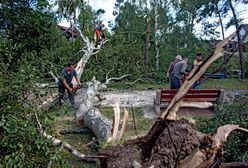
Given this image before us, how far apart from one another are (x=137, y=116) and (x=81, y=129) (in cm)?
196

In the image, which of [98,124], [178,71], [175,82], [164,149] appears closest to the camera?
[164,149]

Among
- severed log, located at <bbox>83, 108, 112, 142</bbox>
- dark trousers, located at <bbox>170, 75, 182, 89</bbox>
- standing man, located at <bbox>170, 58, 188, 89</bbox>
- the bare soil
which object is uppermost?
standing man, located at <bbox>170, 58, 188, 89</bbox>

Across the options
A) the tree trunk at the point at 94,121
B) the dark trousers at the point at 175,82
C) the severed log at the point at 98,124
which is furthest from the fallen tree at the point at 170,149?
the dark trousers at the point at 175,82

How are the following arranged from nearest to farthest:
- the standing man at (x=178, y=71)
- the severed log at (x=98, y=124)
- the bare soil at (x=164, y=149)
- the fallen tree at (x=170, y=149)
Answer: the fallen tree at (x=170, y=149)
the bare soil at (x=164, y=149)
the severed log at (x=98, y=124)
the standing man at (x=178, y=71)

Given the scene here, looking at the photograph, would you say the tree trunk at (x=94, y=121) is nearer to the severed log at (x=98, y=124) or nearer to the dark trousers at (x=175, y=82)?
the severed log at (x=98, y=124)

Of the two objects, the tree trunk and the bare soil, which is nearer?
the bare soil

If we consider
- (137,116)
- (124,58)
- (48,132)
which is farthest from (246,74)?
(48,132)

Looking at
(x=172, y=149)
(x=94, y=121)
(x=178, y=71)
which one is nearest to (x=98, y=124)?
(x=94, y=121)

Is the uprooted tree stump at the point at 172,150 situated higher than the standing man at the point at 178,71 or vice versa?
the standing man at the point at 178,71

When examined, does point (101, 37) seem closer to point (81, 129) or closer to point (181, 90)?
point (81, 129)

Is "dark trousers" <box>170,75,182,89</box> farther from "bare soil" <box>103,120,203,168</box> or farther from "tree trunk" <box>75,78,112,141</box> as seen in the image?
"bare soil" <box>103,120,203,168</box>

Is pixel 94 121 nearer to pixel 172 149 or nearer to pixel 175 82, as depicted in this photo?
pixel 175 82

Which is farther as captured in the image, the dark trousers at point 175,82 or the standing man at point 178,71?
the dark trousers at point 175,82

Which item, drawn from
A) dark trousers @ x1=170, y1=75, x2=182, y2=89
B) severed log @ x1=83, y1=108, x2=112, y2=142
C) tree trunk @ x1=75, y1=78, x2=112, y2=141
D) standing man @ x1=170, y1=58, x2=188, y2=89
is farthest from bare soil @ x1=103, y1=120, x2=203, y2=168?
dark trousers @ x1=170, y1=75, x2=182, y2=89
